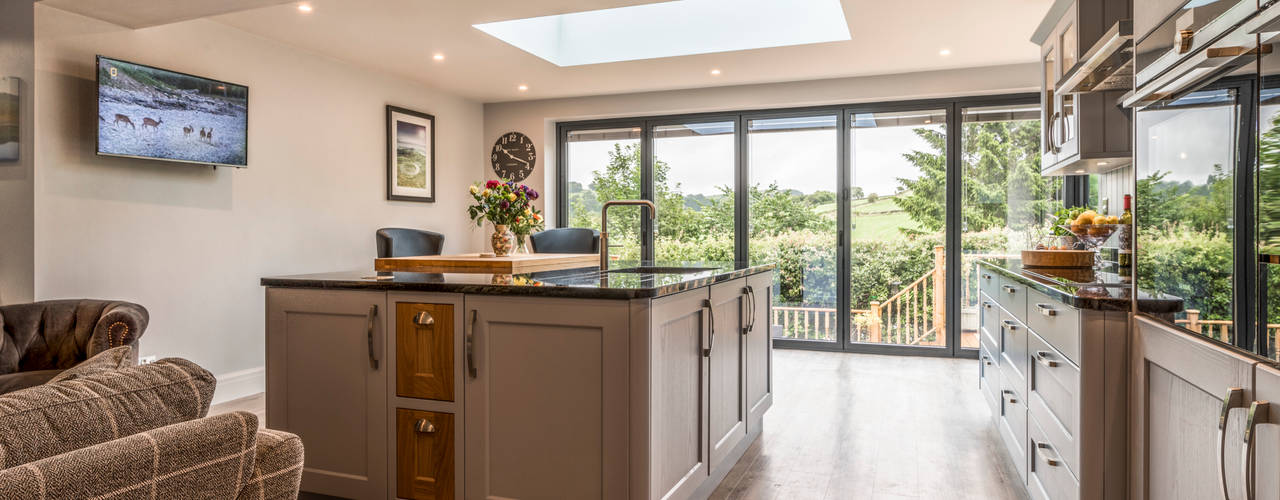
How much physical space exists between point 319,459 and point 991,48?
449cm

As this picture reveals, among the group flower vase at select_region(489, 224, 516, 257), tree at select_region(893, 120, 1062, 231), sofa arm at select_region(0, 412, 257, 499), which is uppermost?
tree at select_region(893, 120, 1062, 231)

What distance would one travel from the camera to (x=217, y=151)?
388 cm

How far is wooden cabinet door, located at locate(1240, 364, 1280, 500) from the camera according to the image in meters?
1.07

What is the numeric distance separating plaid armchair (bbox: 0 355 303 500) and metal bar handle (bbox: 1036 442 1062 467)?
6.62ft

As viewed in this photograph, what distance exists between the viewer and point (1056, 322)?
2.04 metres

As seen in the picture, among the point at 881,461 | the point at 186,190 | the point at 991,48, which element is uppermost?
the point at 991,48

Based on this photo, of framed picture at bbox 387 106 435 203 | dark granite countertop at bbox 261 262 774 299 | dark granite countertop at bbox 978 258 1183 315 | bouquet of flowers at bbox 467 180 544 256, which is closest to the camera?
dark granite countertop at bbox 978 258 1183 315

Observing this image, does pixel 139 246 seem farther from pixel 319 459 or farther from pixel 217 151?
pixel 319 459

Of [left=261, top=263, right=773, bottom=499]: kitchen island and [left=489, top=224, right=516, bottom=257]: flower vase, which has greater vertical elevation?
[left=489, top=224, right=516, bottom=257]: flower vase

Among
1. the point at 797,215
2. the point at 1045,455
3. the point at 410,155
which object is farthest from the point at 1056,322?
the point at 410,155

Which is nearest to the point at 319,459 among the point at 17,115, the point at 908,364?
the point at 17,115

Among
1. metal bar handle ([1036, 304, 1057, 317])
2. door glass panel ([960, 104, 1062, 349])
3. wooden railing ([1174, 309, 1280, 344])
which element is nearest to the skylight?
door glass panel ([960, 104, 1062, 349])

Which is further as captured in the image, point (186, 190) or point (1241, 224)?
point (186, 190)

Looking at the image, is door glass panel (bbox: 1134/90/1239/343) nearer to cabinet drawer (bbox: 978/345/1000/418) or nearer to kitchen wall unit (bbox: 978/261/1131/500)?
kitchen wall unit (bbox: 978/261/1131/500)
